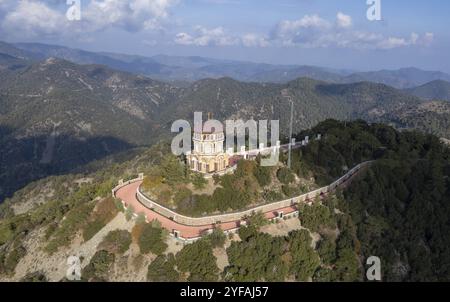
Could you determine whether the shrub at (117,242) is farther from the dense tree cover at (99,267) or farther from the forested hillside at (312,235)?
the dense tree cover at (99,267)

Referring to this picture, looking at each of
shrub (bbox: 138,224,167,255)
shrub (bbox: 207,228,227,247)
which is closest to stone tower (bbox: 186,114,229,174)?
shrub (bbox: 207,228,227,247)

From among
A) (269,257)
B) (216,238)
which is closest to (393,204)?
(269,257)

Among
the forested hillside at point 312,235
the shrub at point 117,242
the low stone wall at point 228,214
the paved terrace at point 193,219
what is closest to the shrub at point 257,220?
the forested hillside at point 312,235

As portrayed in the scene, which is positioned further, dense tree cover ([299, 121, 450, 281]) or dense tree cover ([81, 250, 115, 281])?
dense tree cover ([299, 121, 450, 281])

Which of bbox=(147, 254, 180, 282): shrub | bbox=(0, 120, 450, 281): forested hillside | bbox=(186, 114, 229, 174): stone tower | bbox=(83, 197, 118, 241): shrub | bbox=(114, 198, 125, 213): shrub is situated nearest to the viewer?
bbox=(147, 254, 180, 282): shrub

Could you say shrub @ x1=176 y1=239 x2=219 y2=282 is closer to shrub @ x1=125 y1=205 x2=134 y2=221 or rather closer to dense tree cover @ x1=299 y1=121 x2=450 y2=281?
shrub @ x1=125 y1=205 x2=134 y2=221

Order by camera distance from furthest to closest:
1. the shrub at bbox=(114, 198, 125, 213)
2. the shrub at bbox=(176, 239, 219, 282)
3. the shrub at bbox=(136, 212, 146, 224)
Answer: the shrub at bbox=(114, 198, 125, 213) < the shrub at bbox=(136, 212, 146, 224) < the shrub at bbox=(176, 239, 219, 282)

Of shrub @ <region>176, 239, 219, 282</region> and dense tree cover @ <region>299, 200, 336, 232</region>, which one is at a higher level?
dense tree cover @ <region>299, 200, 336, 232</region>

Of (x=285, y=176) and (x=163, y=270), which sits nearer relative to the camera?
(x=163, y=270)

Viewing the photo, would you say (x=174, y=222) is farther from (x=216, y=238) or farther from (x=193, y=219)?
(x=216, y=238)

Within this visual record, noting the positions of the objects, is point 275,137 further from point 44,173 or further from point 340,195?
point 44,173

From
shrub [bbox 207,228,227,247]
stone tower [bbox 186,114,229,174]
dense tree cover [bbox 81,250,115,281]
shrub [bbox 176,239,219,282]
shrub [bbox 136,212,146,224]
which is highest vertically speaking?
stone tower [bbox 186,114,229,174]
